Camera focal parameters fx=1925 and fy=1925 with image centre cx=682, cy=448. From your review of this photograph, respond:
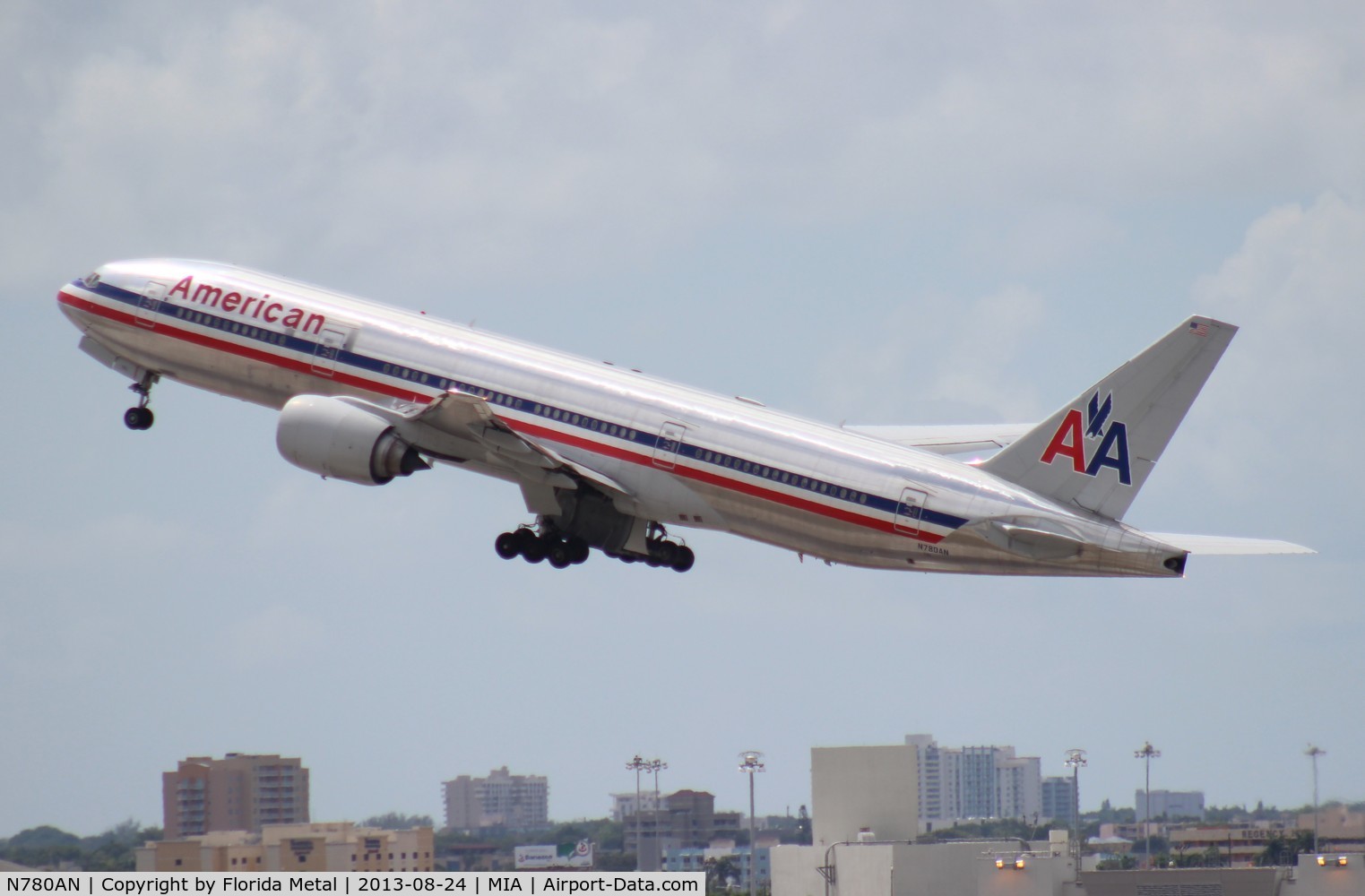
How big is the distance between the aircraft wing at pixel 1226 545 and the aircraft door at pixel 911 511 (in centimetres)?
492

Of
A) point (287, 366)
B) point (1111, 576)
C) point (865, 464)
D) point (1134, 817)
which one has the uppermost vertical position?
point (287, 366)

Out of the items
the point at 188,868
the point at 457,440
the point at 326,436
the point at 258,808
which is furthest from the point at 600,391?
the point at 258,808

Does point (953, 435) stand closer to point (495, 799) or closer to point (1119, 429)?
point (1119, 429)

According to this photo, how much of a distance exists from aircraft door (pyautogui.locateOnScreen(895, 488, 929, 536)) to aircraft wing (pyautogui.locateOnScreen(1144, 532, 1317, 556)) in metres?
4.92

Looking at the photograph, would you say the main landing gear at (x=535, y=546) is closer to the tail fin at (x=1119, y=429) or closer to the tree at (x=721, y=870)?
the tail fin at (x=1119, y=429)

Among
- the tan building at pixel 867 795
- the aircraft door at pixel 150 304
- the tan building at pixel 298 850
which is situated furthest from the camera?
the tan building at pixel 867 795

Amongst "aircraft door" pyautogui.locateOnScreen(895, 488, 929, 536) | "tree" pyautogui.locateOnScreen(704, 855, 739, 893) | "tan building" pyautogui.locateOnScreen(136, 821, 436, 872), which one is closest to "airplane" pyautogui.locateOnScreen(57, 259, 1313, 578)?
"aircraft door" pyautogui.locateOnScreen(895, 488, 929, 536)

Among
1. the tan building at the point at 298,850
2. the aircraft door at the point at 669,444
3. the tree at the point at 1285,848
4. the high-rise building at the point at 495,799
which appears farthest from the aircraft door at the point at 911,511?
the high-rise building at the point at 495,799

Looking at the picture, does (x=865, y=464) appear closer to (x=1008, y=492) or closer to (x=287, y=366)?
(x=1008, y=492)

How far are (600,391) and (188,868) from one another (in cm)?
2885

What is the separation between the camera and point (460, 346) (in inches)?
1901

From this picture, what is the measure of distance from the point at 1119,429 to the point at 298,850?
4366 cm

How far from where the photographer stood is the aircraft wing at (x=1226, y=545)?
133 feet

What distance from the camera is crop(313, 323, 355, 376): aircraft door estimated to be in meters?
49.0
